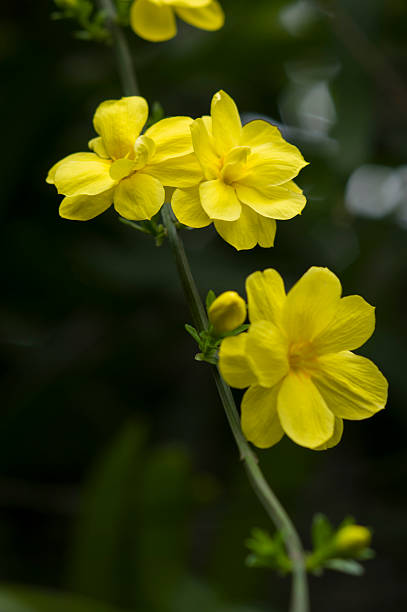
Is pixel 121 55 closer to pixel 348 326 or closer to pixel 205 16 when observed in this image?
pixel 205 16

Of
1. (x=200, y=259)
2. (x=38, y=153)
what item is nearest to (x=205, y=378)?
(x=200, y=259)

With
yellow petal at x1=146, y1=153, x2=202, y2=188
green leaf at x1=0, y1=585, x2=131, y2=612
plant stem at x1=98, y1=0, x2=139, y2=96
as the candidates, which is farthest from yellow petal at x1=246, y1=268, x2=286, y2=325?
green leaf at x1=0, y1=585, x2=131, y2=612

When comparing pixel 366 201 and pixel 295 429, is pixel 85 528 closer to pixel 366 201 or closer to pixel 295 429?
pixel 295 429

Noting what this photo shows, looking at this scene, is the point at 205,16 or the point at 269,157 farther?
the point at 205,16

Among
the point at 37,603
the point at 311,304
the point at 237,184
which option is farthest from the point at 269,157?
the point at 37,603

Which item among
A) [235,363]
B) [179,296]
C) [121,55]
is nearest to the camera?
[235,363]

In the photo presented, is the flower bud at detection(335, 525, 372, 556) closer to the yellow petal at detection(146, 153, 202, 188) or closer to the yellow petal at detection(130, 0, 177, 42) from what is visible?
the yellow petal at detection(146, 153, 202, 188)
